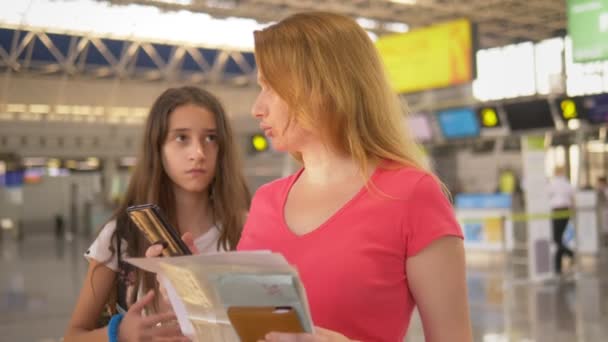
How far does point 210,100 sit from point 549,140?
19.9m

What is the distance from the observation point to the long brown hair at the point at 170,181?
2.43 metres

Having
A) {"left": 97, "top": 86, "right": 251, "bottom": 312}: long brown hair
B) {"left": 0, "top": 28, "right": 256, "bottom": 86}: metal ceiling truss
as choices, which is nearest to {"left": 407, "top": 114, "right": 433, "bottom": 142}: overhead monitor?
{"left": 0, "top": 28, "right": 256, "bottom": 86}: metal ceiling truss

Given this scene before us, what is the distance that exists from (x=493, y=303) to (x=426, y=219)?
9115mm

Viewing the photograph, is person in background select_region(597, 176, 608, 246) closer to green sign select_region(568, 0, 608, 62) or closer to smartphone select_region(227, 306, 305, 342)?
green sign select_region(568, 0, 608, 62)

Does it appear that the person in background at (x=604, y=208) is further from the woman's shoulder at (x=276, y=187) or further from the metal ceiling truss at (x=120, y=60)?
the woman's shoulder at (x=276, y=187)

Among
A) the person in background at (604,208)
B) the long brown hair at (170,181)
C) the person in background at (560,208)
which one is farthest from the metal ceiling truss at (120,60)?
the person in background at (604,208)

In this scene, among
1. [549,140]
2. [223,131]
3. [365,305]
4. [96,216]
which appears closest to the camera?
[365,305]

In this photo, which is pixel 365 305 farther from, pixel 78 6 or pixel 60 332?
pixel 78 6

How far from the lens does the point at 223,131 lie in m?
2.45

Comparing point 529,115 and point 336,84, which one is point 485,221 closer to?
point 529,115

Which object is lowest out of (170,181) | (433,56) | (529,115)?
(529,115)

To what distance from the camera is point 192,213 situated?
249cm

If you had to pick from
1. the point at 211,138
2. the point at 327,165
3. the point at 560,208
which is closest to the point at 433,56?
the point at 560,208

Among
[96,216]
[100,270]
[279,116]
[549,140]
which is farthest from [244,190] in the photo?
[96,216]
